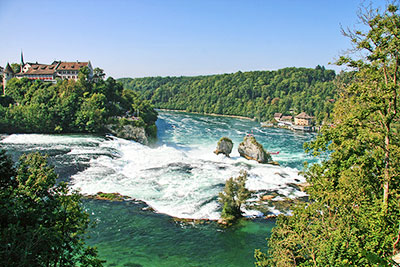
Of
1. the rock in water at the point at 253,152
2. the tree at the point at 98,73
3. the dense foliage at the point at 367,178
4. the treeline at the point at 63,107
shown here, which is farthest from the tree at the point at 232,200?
the tree at the point at 98,73

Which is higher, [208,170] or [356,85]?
[356,85]

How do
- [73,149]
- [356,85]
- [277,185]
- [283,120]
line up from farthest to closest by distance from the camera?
[283,120] < [73,149] < [277,185] < [356,85]

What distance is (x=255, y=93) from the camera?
144875 mm

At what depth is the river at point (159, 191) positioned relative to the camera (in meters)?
19.1

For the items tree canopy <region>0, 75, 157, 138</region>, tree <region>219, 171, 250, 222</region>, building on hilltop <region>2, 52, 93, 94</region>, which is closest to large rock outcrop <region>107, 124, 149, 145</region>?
tree canopy <region>0, 75, 157, 138</region>

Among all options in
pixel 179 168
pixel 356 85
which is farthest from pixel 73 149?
pixel 356 85

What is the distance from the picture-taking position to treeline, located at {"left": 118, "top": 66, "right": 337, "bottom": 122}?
4626 inches

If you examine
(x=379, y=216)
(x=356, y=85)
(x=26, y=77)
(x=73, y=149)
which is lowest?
(x=73, y=149)

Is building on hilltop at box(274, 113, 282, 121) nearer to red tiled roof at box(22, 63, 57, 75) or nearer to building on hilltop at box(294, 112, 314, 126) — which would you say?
building on hilltop at box(294, 112, 314, 126)

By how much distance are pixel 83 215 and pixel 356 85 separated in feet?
37.8

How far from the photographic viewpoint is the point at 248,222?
23.3m

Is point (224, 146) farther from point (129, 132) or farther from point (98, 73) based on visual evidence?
point (98, 73)

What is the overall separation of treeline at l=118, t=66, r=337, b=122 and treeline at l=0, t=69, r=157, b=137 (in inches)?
2597

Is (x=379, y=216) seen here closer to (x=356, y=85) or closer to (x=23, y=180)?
(x=356, y=85)
